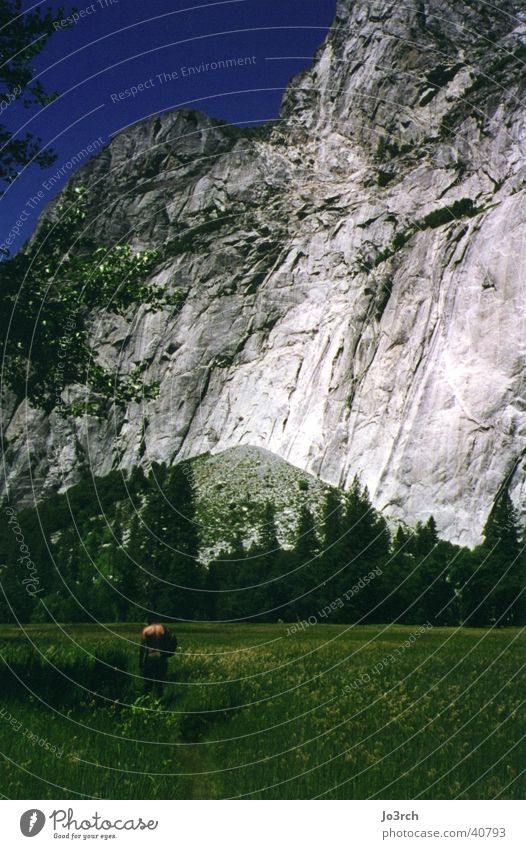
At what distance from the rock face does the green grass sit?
3726mm

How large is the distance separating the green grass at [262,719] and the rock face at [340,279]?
3.73m

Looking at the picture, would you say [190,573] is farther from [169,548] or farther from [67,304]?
[67,304]

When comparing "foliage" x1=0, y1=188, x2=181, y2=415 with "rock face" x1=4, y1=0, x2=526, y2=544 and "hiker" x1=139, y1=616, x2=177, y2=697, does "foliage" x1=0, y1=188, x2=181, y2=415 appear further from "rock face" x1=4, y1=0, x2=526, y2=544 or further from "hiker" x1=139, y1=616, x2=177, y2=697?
"hiker" x1=139, y1=616, x2=177, y2=697

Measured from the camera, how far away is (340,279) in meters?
36.0

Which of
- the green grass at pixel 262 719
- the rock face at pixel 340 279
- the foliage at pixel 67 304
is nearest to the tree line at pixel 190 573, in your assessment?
the green grass at pixel 262 719

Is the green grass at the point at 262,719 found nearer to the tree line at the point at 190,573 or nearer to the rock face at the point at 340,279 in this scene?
the tree line at the point at 190,573

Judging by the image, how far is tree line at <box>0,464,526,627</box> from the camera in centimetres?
1045

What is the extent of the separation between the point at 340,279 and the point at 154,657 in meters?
30.0

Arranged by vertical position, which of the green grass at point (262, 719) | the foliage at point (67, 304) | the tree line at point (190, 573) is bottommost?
the green grass at point (262, 719)

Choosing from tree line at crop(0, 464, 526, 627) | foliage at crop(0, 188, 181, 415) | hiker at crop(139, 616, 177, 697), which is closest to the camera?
hiker at crop(139, 616, 177, 697)

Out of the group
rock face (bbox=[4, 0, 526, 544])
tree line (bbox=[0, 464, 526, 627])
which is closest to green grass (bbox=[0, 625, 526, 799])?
tree line (bbox=[0, 464, 526, 627])

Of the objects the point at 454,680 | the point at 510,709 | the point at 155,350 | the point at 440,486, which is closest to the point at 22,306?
the point at 155,350

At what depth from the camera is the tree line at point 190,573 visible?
10.5 metres

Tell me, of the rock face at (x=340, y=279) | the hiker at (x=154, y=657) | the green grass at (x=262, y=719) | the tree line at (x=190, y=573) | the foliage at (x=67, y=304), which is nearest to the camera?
the green grass at (x=262, y=719)
